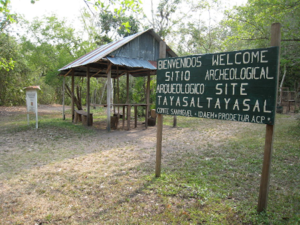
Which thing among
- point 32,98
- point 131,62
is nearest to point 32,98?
point 32,98

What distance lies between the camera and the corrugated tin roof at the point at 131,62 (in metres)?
9.37

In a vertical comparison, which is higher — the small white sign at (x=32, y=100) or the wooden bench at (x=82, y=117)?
the small white sign at (x=32, y=100)

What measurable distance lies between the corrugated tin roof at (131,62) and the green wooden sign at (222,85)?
17.2 feet

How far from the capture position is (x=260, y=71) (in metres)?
3.14

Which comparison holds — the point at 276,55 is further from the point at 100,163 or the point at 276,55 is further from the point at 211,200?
the point at 100,163

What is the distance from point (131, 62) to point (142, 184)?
694 centimetres

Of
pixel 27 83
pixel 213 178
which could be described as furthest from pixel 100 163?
pixel 27 83

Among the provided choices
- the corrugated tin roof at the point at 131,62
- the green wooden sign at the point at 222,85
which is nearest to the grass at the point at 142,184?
the green wooden sign at the point at 222,85

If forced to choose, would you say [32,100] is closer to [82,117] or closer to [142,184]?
[82,117]

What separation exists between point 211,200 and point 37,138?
23.9ft

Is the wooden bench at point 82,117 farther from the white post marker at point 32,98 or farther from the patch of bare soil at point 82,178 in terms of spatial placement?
the patch of bare soil at point 82,178

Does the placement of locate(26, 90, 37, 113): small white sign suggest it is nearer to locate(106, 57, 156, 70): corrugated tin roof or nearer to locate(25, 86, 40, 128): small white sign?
locate(25, 86, 40, 128): small white sign

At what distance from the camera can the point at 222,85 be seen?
3.58m

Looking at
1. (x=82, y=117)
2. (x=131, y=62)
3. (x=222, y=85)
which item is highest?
(x=131, y=62)
